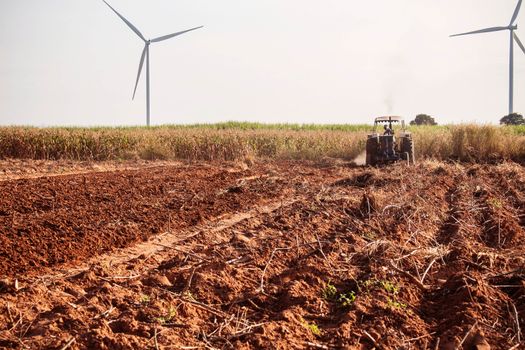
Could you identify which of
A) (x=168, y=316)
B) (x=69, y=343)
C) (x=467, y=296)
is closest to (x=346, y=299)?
(x=467, y=296)

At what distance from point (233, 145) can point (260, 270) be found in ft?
61.5

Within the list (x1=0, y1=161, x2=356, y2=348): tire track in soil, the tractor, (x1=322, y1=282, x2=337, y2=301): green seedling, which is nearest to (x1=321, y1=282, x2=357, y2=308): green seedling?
(x1=322, y1=282, x2=337, y2=301): green seedling

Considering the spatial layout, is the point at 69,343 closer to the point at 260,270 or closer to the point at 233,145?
the point at 260,270

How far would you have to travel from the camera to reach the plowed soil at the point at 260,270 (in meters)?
4.54

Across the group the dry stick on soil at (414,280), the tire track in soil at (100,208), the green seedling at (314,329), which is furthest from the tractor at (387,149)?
the green seedling at (314,329)

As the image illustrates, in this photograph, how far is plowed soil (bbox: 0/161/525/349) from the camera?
4.54 m

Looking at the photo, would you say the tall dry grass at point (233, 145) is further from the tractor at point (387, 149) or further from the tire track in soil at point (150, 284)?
the tire track in soil at point (150, 284)

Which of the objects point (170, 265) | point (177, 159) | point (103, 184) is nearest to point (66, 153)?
point (177, 159)

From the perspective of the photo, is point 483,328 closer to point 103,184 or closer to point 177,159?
point 103,184

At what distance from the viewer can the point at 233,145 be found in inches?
985

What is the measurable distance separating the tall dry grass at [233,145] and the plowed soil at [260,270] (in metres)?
10.6

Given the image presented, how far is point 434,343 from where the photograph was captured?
14.9 ft

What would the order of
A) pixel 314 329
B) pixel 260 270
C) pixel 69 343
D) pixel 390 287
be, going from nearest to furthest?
pixel 69 343, pixel 314 329, pixel 390 287, pixel 260 270

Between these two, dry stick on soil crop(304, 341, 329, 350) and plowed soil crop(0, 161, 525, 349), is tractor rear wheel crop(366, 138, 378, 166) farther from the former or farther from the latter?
dry stick on soil crop(304, 341, 329, 350)
